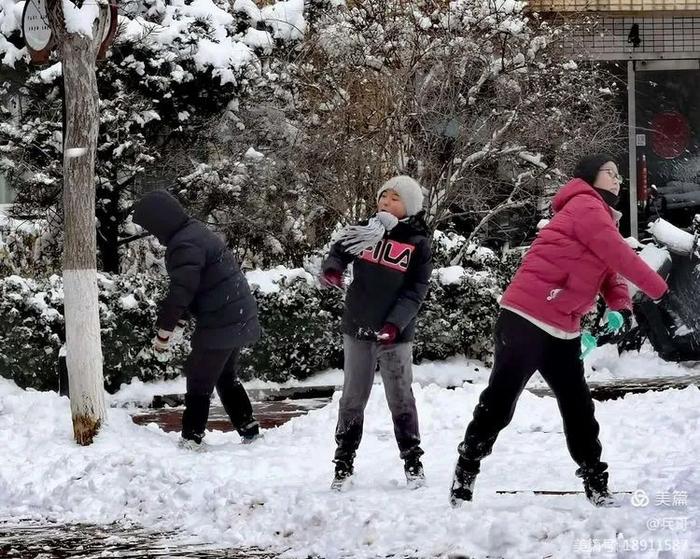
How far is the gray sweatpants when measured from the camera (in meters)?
6.30

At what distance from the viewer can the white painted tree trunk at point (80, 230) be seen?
7922 mm

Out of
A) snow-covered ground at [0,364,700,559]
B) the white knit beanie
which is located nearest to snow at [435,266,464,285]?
snow-covered ground at [0,364,700,559]

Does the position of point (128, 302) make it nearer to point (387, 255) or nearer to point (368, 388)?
point (368, 388)

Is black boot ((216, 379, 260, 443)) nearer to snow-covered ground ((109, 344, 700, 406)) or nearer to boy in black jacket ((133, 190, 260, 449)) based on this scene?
boy in black jacket ((133, 190, 260, 449))

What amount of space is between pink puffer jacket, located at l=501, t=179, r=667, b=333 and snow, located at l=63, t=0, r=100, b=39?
3.86m

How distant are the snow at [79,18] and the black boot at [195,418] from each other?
2.55 metres

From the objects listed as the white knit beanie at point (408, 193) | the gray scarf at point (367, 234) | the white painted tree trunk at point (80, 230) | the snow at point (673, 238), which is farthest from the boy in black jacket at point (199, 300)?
the snow at point (673, 238)

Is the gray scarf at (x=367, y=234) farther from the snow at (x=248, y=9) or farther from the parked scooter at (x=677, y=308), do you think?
the snow at (x=248, y=9)

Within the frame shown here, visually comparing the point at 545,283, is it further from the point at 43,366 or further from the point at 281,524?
the point at 43,366

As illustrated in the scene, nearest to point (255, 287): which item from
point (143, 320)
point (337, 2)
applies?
point (143, 320)

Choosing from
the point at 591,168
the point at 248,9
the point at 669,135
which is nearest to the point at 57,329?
the point at 248,9

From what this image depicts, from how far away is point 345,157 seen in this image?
12.2 meters

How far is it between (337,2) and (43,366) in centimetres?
527

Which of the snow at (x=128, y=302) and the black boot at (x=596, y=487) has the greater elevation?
the snow at (x=128, y=302)
